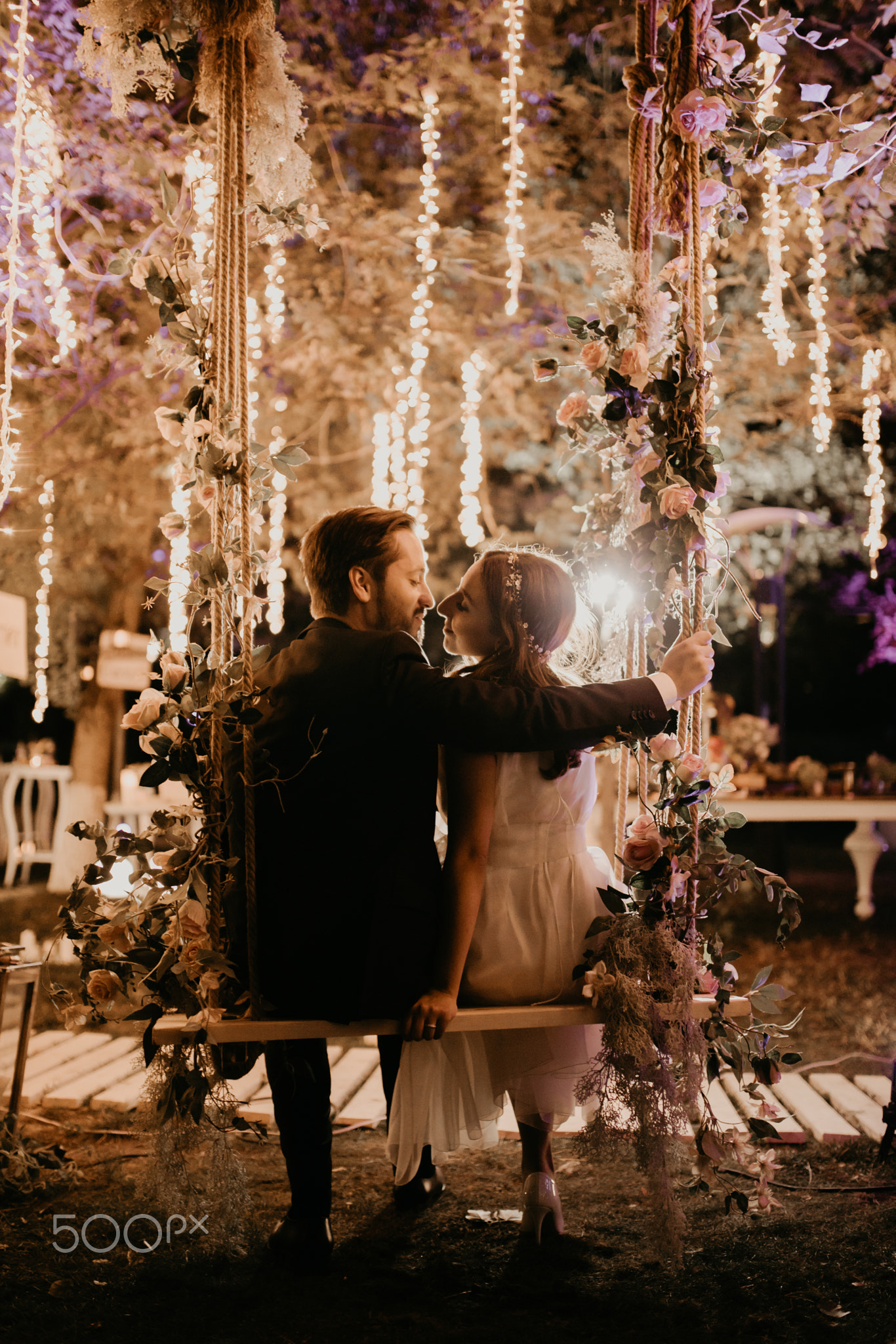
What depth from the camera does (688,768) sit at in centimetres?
216

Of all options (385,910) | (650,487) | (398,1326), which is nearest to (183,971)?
(385,910)

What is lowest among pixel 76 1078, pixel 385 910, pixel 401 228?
pixel 76 1078

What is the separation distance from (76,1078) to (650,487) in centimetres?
288

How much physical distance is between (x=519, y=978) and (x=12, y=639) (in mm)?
3079

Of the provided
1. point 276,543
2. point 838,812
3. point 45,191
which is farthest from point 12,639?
point 838,812

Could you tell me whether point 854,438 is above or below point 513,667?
above

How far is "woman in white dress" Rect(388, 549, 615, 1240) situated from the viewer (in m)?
2.22

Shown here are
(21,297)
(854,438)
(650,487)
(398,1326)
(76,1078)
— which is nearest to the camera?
(398,1326)

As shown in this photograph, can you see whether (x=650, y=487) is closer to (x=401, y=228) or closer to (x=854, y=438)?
(x=401, y=228)

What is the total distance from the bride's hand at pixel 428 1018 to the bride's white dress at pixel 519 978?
18 centimetres

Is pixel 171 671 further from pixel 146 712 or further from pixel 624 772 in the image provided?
pixel 624 772

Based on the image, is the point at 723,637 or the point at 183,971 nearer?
the point at 183,971

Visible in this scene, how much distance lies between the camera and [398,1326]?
201 cm

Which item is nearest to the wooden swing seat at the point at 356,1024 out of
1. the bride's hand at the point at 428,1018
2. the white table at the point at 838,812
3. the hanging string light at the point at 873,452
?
the bride's hand at the point at 428,1018
